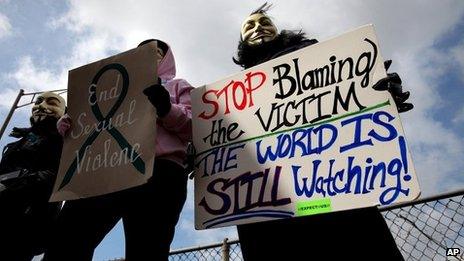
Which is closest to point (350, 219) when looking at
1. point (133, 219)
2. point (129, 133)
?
point (133, 219)

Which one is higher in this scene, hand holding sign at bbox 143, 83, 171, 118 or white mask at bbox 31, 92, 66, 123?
white mask at bbox 31, 92, 66, 123

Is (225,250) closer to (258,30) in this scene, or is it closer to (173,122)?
(173,122)

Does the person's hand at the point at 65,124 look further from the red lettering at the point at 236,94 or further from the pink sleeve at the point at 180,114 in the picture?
the red lettering at the point at 236,94

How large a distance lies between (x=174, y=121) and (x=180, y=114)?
0.17 feet

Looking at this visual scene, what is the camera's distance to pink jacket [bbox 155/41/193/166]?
71.7 inches

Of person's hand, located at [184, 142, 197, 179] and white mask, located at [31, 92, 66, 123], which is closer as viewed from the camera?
person's hand, located at [184, 142, 197, 179]

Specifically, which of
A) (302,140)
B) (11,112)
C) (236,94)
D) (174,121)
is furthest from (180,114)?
(11,112)

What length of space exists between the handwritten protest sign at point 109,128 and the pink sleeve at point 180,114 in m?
0.09

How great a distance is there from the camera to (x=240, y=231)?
70.2 inches

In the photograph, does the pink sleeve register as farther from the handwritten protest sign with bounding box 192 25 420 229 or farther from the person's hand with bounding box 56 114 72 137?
the person's hand with bounding box 56 114 72 137

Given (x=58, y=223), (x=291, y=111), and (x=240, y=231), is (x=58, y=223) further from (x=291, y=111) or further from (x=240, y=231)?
(x=291, y=111)

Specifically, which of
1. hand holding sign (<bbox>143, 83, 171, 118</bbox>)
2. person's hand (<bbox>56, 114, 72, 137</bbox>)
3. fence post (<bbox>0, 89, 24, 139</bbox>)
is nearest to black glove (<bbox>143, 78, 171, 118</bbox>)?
hand holding sign (<bbox>143, 83, 171, 118</bbox>)

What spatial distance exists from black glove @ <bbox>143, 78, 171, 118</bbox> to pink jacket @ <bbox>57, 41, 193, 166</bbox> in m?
0.04

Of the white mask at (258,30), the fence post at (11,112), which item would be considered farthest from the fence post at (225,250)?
the fence post at (11,112)
